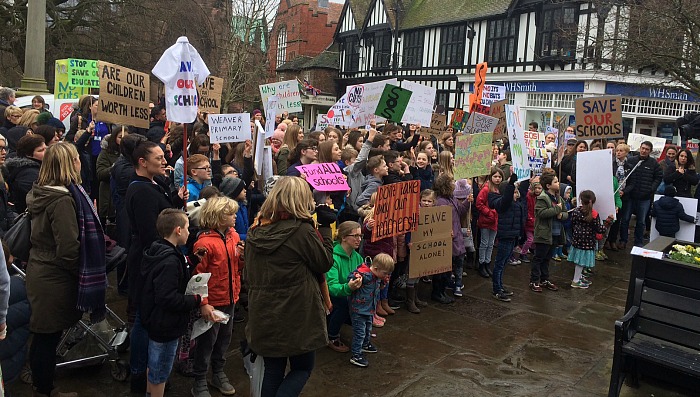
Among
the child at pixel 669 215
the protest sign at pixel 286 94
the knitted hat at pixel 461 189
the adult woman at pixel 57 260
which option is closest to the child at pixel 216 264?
the adult woman at pixel 57 260

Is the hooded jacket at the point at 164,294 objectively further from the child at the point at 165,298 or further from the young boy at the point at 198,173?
the young boy at the point at 198,173

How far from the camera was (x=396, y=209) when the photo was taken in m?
6.17

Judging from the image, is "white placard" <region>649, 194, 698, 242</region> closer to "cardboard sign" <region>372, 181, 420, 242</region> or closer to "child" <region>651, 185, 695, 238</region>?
"child" <region>651, 185, 695, 238</region>

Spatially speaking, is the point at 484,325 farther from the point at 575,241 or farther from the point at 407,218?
the point at 575,241

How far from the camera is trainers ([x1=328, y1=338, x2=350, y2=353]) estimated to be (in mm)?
5574

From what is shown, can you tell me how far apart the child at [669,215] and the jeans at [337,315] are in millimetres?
6314

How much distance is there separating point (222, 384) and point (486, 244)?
4.98m

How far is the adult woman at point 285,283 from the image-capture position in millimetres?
3574

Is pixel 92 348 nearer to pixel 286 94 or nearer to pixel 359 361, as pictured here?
pixel 359 361

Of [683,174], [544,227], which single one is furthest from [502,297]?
[683,174]

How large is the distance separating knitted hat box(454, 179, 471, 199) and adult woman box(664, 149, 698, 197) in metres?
5.18

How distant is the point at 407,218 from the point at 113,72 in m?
4.02

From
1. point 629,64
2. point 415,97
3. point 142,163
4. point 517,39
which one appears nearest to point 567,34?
point 629,64

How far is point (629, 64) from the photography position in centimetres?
1700
